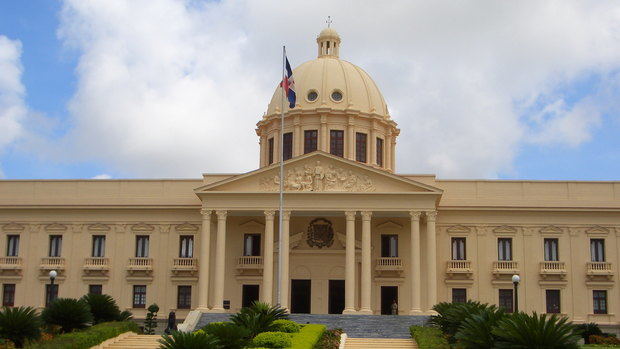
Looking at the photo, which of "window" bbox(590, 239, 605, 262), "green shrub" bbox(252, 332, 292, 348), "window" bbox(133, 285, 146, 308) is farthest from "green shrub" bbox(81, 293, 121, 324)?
"window" bbox(590, 239, 605, 262)

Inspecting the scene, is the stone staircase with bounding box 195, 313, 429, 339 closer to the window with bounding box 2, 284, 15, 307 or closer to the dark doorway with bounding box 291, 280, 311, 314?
the dark doorway with bounding box 291, 280, 311, 314

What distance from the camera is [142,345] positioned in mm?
36406

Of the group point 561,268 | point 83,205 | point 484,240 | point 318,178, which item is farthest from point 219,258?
point 561,268

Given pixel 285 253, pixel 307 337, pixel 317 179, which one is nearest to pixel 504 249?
pixel 317 179

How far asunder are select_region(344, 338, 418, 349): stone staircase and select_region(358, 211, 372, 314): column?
29.9 feet

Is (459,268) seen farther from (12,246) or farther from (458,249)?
(12,246)

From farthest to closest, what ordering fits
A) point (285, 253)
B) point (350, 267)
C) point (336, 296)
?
1. point (336, 296)
2. point (285, 253)
3. point (350, 267)

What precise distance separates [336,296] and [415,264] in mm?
6897

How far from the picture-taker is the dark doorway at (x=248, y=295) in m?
54.2

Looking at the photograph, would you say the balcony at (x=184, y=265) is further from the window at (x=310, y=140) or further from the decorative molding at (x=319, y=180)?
the window at (x=310, y=140)

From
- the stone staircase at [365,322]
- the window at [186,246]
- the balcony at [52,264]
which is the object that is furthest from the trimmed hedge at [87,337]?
the balcony at [52,264]

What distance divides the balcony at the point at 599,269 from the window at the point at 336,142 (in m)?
18.8

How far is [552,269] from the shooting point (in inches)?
2088

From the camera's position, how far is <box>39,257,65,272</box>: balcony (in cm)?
5509
